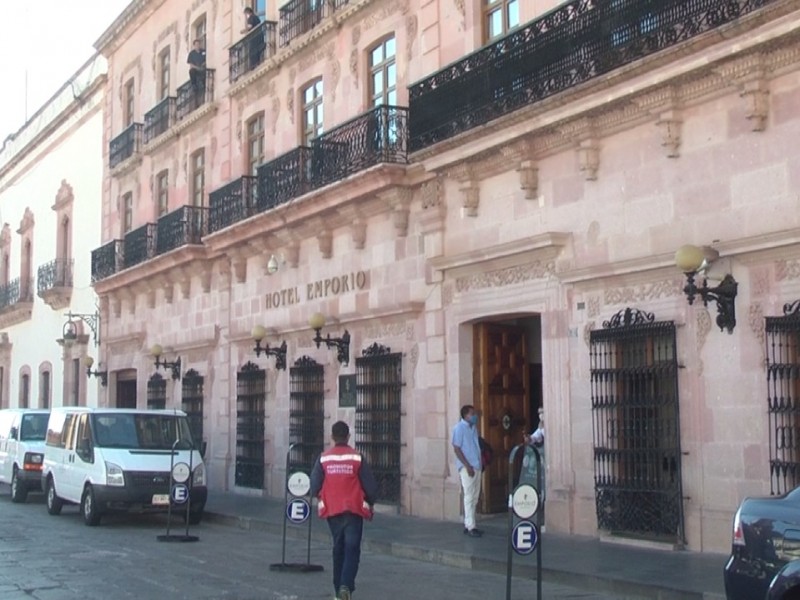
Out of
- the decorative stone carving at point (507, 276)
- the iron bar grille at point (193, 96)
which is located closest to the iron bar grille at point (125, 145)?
the iron bar grille at point (193, 96)

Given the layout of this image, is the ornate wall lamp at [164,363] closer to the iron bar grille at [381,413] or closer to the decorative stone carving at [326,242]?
the decorative stone carving at [326,242]

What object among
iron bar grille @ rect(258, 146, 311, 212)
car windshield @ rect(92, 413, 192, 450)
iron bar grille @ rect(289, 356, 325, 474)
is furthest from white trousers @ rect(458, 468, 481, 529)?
iron bar grille @ rect(258, 146, 311, 212)

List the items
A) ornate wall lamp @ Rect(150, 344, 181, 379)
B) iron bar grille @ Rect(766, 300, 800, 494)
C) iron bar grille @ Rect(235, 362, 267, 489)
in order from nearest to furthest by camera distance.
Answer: iron bar grille @ Rect(766, 300, 800, 494)
iron bar grille @ Rect(235, 362, 267, 489)
ornate wall lamp @ Rect(150, 344, 181, 379)

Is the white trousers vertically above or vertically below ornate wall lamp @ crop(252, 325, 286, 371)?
below

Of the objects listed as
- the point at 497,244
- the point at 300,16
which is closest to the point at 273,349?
the point at 300,16

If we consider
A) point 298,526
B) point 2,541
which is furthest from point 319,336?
point 2,541

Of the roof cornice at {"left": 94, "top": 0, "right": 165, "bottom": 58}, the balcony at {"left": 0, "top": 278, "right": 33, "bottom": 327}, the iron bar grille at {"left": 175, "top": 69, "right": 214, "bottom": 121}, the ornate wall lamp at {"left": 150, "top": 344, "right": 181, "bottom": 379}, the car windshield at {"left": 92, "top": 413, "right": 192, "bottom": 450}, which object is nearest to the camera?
the car windshield at {"left": 92, "top": 413, "right": 192, "bottom": 450}

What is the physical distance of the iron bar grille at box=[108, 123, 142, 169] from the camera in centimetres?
3119

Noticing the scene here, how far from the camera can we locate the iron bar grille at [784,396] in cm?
1183

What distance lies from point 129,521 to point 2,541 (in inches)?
142

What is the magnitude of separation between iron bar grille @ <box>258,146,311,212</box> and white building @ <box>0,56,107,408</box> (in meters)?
13.0

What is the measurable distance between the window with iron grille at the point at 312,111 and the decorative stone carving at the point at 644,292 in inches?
349

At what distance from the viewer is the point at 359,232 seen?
19.5 m

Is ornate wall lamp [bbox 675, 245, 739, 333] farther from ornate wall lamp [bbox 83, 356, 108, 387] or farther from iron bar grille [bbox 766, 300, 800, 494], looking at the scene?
ornate wall lamp [bbox 83, 356, 108, 387]
